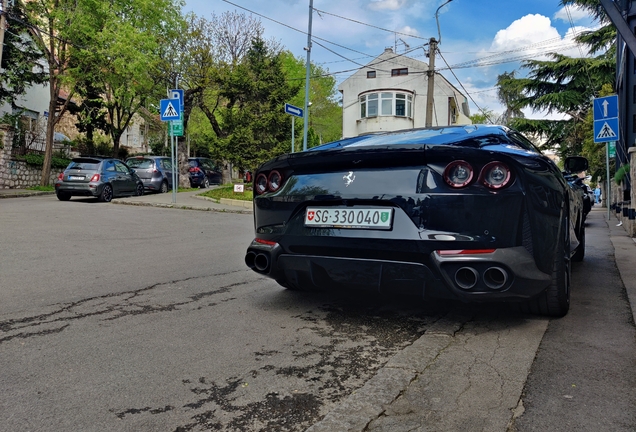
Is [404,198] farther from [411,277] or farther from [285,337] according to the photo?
[285,337]

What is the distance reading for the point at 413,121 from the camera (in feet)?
139

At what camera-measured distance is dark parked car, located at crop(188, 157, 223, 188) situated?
1064 inches

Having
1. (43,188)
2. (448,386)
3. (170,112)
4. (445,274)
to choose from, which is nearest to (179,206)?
(170,112)

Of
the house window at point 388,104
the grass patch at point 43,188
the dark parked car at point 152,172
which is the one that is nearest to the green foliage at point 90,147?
the grass patch at point 43,188

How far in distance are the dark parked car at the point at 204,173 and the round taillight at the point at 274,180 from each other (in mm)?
23770

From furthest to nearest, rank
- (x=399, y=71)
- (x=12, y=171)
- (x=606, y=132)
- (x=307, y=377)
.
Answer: (x=399, y=71) → (x=12, y=171) → (x=606, y=132) → (x=307, y=377)

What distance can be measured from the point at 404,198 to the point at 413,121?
40.5 meters

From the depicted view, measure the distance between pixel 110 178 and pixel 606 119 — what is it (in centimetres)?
1468

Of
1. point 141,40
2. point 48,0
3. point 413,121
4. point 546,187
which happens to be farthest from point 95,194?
point 413,121

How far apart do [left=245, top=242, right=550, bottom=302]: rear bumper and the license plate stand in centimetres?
22

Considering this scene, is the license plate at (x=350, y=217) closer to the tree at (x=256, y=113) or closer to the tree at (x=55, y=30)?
the tree at (x=256, y=113)

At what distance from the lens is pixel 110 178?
17438 millimetres

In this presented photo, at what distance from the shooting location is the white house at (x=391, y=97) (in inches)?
1655

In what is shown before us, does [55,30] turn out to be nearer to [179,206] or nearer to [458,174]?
[179,206]
